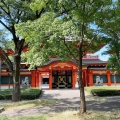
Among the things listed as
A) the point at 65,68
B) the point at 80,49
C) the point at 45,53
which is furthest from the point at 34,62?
the point at 65,68

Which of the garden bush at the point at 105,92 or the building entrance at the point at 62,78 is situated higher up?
the building entrance at the point at 62,78

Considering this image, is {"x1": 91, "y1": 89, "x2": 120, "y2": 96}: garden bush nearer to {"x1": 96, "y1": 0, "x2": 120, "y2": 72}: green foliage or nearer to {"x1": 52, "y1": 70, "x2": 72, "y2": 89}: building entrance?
{"x1": 96, "y1": 0, "x2": 120, "y2": 72}: green foliage

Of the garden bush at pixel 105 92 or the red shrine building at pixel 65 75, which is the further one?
the red shrine building at pixel 65 75

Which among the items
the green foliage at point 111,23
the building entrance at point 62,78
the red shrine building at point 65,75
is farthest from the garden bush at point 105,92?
the building entrance at point 62,78

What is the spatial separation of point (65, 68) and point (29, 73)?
528 centimetres

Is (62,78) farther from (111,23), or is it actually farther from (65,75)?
(111,23)

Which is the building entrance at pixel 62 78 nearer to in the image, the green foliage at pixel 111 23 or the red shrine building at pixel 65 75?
the red shrine building at pixel 65 75

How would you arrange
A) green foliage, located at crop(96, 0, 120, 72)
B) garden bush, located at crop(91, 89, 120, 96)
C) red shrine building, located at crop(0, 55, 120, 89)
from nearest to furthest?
green foliage, located at crop(96, 0, 120, 72), garden bush, located at crop(91, 89, 120, 96), red shrine building, located at crop(0, 55, 120, 89)

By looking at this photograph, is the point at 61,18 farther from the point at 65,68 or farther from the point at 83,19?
the point at 65,68

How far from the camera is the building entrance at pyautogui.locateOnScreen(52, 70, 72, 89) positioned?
3434 centimetres

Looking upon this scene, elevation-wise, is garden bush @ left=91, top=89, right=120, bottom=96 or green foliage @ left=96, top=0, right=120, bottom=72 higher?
green foliage @ left=96, top=0, right=120, bottom=72

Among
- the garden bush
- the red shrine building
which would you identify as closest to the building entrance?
the red shrine building

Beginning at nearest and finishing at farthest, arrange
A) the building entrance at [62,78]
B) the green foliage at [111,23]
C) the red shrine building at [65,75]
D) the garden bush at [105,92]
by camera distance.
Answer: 1. the green foliage at [111,23]
2. the garden bush at [105,92]
3. the red shrine building at [65,75]
4. the building entrance at [62,78]

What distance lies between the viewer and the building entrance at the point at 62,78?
3434cm
